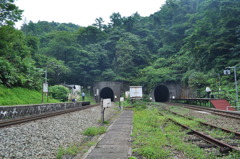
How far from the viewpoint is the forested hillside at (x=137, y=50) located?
2101 centimetres

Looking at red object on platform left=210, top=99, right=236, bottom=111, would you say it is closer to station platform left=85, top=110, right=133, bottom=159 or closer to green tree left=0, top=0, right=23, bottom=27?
station platform left=85, top=110, right=133, bottom=159

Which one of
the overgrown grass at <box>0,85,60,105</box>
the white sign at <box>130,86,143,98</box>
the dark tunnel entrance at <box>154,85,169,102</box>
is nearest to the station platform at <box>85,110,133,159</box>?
the overgrown grass at <box>0,85,60,105</box>

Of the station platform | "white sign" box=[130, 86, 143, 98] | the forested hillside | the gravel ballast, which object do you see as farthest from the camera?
"white sign" box=[130, 86, 143, 98]

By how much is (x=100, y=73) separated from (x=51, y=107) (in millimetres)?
28958

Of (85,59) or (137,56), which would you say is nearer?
(85,59)

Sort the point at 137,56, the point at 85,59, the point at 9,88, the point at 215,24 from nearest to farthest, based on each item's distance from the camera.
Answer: the point at 9,88, the point at 215,24, the point at 85,59, the point at 137,56

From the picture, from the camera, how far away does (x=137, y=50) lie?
156ft

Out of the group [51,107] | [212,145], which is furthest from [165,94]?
[212,145]

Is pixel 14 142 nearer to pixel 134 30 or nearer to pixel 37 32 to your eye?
pixel 134 30

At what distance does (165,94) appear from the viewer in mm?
44406

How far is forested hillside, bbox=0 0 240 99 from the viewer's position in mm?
21009

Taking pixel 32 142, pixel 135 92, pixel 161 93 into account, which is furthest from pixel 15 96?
pixel 161 93

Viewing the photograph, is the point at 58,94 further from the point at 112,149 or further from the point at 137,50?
the point at 137,50

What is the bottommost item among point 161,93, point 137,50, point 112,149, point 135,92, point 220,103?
point 112,149
